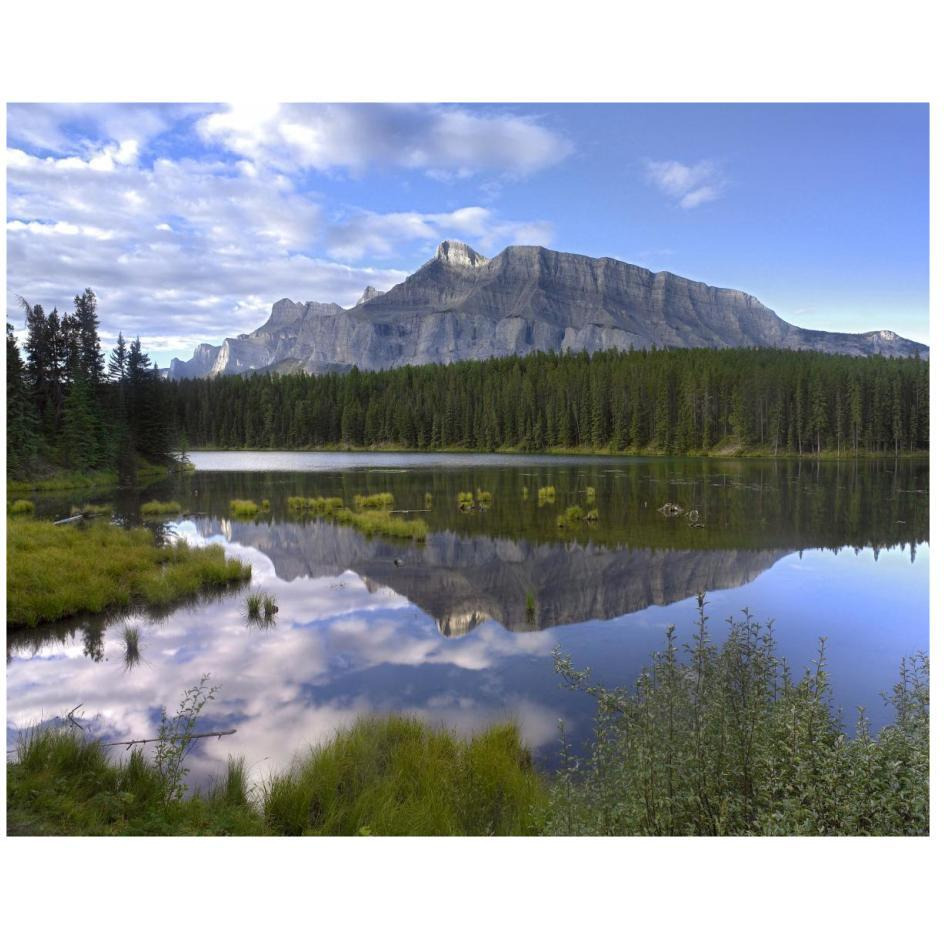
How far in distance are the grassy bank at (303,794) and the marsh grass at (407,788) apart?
1 cm

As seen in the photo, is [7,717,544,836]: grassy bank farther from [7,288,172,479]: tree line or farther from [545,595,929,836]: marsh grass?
[7,288,172,479]: tree line

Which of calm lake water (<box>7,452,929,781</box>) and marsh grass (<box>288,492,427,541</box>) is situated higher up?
marsh grass (<box>288,492,427,541</box>)

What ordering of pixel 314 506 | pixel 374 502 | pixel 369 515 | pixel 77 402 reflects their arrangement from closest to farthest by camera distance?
pixel 369 515 → pixel 314 506 → pixel 374 502 → pixel 77 402

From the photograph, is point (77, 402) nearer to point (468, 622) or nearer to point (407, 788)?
point (468, 622)

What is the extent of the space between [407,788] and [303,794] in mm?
1195

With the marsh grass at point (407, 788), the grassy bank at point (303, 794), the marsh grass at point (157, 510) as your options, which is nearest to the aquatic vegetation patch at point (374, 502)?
the marsh grass at point (157, 510)

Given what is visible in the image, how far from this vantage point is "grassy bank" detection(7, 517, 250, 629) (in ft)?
49.0

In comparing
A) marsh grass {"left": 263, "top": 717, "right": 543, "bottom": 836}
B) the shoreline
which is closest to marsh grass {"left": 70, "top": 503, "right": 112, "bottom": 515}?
marsh grass {"left": 263, "top": 717, "right": 543, "bottom": 836}

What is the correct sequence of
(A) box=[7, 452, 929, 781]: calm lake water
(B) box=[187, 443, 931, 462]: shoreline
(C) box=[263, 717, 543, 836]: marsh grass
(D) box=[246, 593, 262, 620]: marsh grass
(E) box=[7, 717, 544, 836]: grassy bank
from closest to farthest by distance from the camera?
1. (E) box=[7, 717, 544, 836]: grassy bank
2. (C) box=[263, 717, 543, 836]: marsh grass
3. (A) box=[7, 452, 929, 781]: calm lake water
4. (D) box=[246, 593, 262, 620]: marsh grass
5. (B) box=[187, 443, 931, 462]: shoreline

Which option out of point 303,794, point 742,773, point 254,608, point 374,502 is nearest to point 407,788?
point 303,794

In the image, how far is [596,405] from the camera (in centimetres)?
11869

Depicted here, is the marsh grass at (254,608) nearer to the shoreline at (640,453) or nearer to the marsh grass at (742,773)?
the marsh grass at (742,773)

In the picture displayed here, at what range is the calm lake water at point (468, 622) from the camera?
10148 millimetres

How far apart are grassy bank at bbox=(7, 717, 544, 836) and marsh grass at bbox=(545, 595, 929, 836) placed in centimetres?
102
